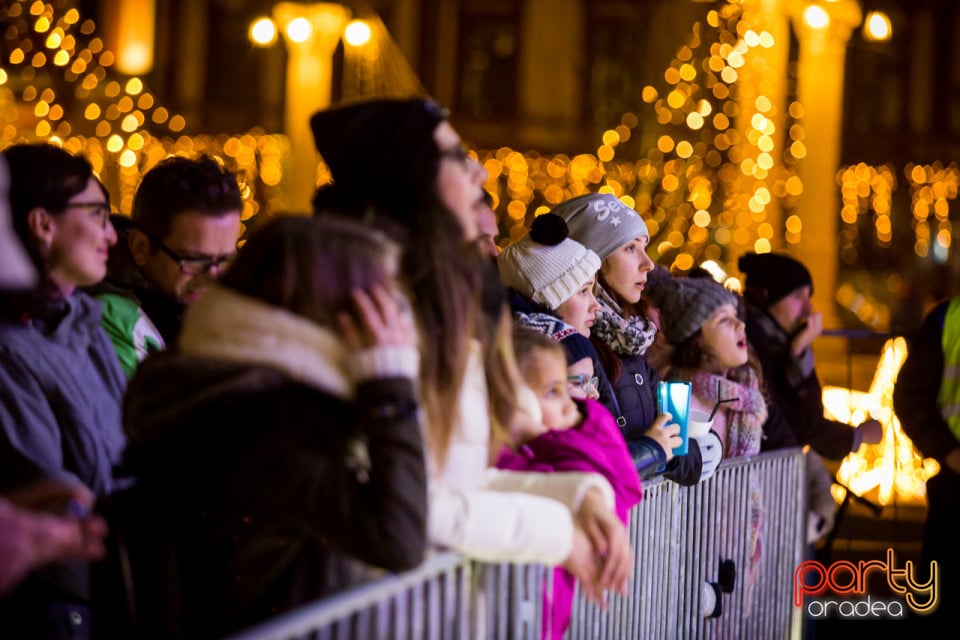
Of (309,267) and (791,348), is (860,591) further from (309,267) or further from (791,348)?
(309,267)

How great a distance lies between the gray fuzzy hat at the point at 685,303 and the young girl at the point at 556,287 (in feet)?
3.07

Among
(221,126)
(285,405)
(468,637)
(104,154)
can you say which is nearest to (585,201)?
(468,637)

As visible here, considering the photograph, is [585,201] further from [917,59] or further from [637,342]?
[917,59]

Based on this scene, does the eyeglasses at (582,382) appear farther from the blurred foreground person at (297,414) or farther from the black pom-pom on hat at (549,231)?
the blurred foreground person at (297,414)

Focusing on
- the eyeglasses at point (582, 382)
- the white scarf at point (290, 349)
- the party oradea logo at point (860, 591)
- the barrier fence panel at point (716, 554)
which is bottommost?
the party oradea logo at point (860, 591)

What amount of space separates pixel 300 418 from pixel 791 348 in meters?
4.32

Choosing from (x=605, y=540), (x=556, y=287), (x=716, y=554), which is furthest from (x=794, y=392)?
(x=605, y=540)

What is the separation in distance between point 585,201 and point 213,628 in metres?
2.66

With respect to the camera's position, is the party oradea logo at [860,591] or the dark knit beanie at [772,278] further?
the dark knit beanie at [772,278]

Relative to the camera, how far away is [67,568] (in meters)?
2.73

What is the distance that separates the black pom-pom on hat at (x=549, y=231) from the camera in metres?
3.98

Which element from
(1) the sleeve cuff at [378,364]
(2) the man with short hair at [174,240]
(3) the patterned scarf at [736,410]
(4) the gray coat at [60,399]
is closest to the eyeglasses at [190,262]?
(2) the man with short hair at [174,240]

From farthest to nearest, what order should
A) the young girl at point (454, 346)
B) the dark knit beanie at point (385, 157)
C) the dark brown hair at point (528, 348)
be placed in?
the dark brown hair at point (528, 348)
the dark knit beanie at point (385, 157)
the young girl at point (454, 346)

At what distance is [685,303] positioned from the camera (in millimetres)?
4930
